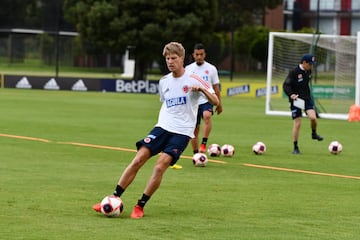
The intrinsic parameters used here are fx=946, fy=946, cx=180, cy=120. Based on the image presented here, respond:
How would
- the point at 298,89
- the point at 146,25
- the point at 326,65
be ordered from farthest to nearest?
the point at 146,25 < the point at 326,65 < the point at 298,89

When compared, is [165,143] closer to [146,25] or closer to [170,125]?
[170,125]

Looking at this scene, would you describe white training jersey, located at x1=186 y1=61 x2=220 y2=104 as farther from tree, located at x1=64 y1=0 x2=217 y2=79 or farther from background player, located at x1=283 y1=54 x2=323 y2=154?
tree, located at x1=64 y1=0 x2=217 y2=79

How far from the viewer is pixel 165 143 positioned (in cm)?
1077

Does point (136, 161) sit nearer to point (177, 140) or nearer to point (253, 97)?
point (177, 140)

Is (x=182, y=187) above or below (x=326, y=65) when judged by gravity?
below

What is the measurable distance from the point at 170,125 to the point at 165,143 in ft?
0.70

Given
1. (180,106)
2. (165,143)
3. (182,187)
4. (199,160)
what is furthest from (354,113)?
(165,143)

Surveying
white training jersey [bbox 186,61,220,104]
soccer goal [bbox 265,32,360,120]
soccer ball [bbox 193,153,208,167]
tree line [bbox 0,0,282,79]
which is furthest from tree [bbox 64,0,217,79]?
soccer ball [bbox 193,153,208,167]

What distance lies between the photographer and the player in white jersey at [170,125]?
10.6 meters

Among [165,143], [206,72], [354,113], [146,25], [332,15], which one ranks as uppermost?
[332,15]

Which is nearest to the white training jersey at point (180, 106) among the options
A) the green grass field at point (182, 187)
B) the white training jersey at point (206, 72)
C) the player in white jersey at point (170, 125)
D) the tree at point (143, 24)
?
the player in white jersey at point (170, 125)

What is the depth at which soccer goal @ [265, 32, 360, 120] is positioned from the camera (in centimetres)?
3406

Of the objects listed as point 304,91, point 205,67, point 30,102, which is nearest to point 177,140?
point 205,67

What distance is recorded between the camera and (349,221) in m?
10.5
